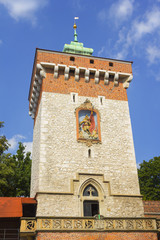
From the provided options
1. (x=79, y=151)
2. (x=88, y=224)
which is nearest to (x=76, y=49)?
(x=79, y=151)

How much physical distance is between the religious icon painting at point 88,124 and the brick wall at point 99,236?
6.28 meters

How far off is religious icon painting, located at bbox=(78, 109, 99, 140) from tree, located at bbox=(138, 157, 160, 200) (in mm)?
15570

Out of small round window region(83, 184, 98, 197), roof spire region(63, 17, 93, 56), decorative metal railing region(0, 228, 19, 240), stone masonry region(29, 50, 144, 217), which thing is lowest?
decorative metal railing region(0, 228, 19, 240)

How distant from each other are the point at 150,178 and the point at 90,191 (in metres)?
17.4

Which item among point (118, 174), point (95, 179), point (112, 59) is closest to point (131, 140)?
point (118, 174)

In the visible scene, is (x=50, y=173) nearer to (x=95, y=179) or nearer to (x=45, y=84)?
(x=95, y=179)

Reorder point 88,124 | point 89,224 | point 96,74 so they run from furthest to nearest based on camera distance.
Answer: point 96,74
point 88,124
point 89,224

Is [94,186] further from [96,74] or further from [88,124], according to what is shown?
[96,74]

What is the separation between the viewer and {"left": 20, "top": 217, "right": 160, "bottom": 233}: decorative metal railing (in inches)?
552

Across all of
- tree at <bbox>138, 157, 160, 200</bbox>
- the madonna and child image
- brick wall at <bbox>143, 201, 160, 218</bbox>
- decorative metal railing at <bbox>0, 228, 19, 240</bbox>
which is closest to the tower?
the madonna and child image

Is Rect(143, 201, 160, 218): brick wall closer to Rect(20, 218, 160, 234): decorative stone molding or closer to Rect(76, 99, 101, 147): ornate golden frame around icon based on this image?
Rect(20, 218, 160, 234): decorative stone molding

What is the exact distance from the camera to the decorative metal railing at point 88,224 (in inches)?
552

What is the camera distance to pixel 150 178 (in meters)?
32.6

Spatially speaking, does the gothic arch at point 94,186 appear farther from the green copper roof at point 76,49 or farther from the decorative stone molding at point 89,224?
the green copper roof at point 76,49
